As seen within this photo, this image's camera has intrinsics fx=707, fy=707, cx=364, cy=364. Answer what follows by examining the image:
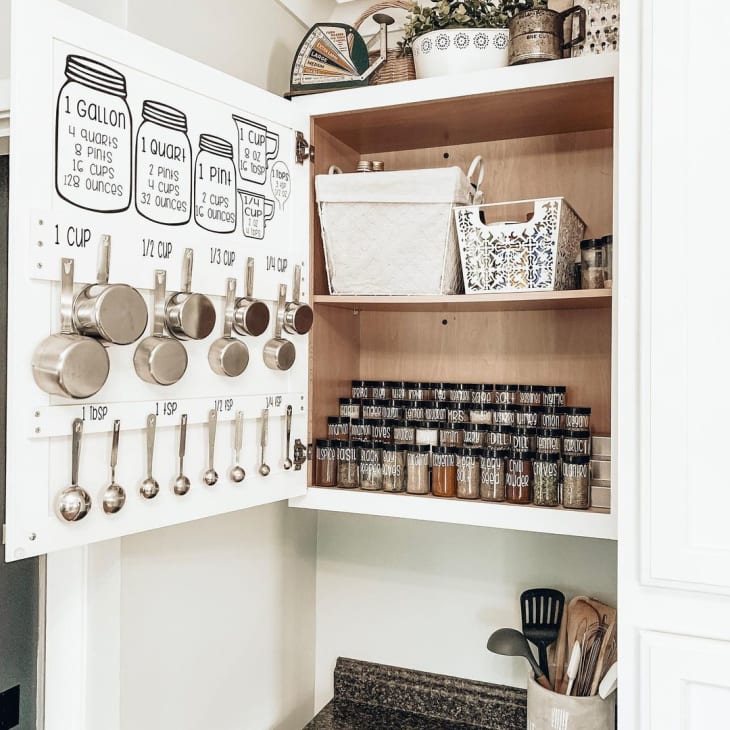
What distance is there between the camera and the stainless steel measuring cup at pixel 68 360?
86cm

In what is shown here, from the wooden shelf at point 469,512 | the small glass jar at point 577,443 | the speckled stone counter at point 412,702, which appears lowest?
the speckled stone counter at point 412,702

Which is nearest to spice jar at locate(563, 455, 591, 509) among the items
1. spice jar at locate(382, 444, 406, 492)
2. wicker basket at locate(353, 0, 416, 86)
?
spice jar at locate(382, 444, 406, 492)

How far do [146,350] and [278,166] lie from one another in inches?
19.0

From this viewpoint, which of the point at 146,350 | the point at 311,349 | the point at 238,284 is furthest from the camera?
the point at 311,349

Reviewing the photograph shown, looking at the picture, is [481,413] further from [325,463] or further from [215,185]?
[215,185]

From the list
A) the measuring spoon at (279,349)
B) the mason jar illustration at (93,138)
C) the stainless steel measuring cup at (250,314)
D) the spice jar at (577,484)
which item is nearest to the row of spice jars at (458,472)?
the spice jar at (577,484)

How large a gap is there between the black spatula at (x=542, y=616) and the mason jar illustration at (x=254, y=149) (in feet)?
3.45

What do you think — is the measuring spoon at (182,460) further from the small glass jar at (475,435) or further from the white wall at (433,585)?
the white wall at (433,585)

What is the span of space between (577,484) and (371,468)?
1.32 ft

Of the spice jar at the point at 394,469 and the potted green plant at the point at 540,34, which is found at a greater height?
the potted green plant at the point at 540,34

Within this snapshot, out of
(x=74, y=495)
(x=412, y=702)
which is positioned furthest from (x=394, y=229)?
(x=412, y=702)

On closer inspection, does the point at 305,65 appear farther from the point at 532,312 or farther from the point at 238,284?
the point at 532,312
